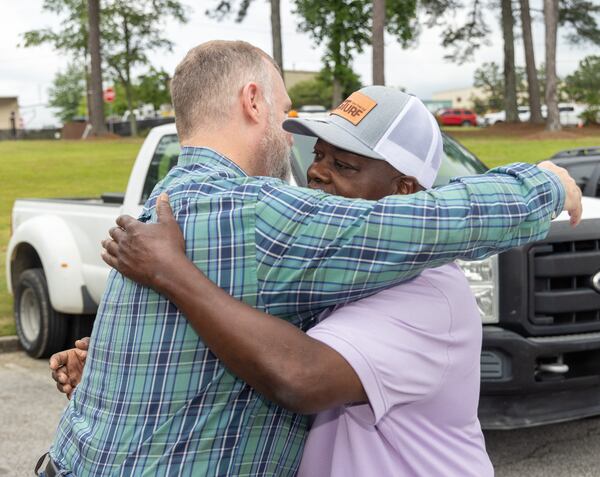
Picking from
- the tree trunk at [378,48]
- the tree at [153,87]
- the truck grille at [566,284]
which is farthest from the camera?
the tree at [153,87]

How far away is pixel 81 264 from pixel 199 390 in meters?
6.16

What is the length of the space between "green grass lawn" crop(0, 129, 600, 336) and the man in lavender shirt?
534 inches

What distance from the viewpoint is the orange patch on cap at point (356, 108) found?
2.00 meters

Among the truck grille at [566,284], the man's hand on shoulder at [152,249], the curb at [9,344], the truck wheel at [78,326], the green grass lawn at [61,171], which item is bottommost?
the curb at [9,344]

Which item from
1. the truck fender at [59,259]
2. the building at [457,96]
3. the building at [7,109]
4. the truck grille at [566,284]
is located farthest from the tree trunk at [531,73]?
the building at [457,96]

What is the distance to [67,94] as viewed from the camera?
378 ft

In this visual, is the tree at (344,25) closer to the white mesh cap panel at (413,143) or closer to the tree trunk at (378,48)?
the tree trunk at (378,48)

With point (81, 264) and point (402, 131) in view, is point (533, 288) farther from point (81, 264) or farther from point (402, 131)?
point (81, 264)

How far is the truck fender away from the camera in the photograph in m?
7.69

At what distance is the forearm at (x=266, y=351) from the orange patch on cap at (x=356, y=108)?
510 millimetres

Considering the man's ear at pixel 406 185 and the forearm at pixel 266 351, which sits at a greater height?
the man's ear at pixel 406 185

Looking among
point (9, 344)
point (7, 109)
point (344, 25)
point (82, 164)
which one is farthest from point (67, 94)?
point (9, 344)

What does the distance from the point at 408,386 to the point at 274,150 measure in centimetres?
63

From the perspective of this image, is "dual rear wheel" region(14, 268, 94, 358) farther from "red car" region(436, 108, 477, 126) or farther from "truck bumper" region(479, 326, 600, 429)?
"red car" region(436, 108, 477, 126)
